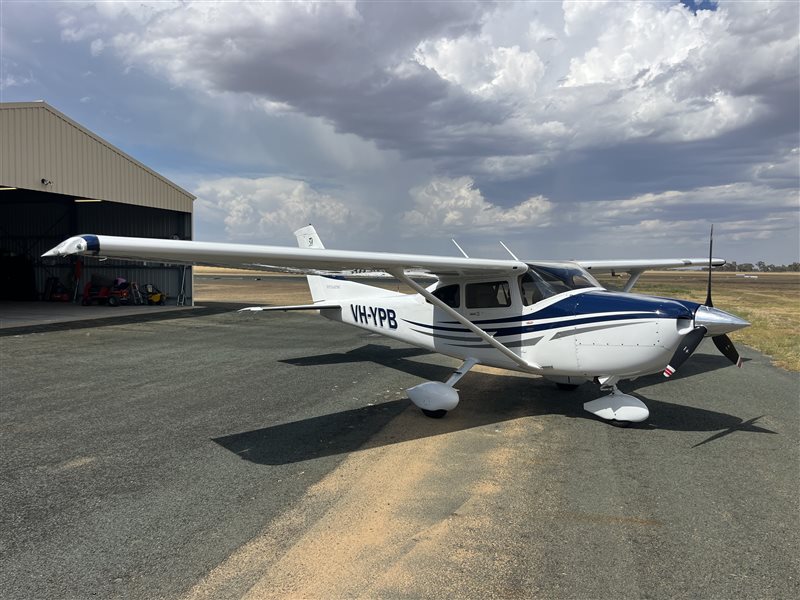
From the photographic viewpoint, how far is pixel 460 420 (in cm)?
667

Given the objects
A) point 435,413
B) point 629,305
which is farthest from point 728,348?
point 435,413

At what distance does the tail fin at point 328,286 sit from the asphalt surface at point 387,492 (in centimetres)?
215

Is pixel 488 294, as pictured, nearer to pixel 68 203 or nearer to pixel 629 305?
pixel 629 305

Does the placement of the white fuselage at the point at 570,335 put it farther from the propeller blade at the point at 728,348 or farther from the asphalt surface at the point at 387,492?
the propeller blade at the point at 728,348

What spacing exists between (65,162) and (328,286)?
1264 centimetres

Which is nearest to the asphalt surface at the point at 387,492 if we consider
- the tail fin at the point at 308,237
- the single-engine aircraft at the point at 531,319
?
the single-engine aircraft at the point at 531,319

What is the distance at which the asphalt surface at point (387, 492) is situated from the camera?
Result: 317cm

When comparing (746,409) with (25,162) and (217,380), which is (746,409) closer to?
(217,380)

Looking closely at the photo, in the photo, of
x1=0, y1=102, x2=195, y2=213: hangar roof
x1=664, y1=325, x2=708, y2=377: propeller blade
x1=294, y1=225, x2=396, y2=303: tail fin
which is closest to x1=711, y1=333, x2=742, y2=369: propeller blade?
x1=664, y1=325, x2=708, y2=377: propeller blade

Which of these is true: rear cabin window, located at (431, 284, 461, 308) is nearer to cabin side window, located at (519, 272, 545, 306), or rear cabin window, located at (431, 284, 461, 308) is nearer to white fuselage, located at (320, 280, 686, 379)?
white fuselage, located at (320, 280, 686, 379)

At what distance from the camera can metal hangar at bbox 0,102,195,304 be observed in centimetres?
1570

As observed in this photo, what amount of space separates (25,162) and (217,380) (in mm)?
12425

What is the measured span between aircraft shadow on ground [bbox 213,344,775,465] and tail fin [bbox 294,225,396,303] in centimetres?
219

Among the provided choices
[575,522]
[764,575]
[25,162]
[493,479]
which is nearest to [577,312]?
[493,479]
